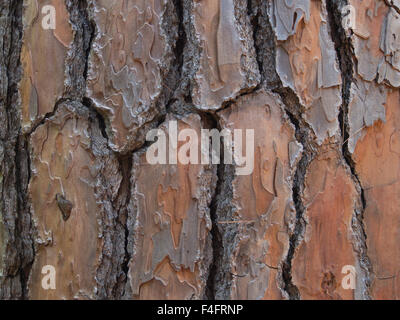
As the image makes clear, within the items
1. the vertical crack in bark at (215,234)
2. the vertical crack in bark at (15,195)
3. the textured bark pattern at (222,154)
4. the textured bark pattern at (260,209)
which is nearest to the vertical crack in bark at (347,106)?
the textured bark pattern at (222,154)

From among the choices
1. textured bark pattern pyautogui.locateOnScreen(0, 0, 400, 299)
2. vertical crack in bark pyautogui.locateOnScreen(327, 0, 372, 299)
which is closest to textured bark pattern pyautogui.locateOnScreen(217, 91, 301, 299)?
textured bark pattern pyautogui.locateOnScreen(0, 0, 400, 299)

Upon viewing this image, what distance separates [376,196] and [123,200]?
60 cm

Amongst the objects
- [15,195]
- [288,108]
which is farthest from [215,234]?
[15,195]

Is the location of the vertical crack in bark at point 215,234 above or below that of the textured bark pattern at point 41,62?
below

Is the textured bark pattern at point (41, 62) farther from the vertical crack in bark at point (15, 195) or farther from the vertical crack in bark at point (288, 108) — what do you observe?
the vertical crack in bark at point (288, 108)

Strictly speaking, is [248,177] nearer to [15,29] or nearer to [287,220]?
[287,220]

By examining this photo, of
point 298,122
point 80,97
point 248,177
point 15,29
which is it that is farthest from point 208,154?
point 15,29

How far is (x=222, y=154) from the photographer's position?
→ 0.93m

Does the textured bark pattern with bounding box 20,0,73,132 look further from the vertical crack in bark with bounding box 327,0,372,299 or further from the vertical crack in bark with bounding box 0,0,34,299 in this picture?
the vertical crack in bark with bounding box 327,0,372,299

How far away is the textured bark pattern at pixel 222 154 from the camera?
3.03 ft

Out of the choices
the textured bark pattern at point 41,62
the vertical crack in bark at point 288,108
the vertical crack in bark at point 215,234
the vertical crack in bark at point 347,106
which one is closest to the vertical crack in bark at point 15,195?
the textured bark pattern at point 41,62

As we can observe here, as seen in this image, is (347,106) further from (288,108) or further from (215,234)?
(215,234)

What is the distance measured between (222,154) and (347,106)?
315 mm

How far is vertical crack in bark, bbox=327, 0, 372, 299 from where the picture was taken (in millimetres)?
946
